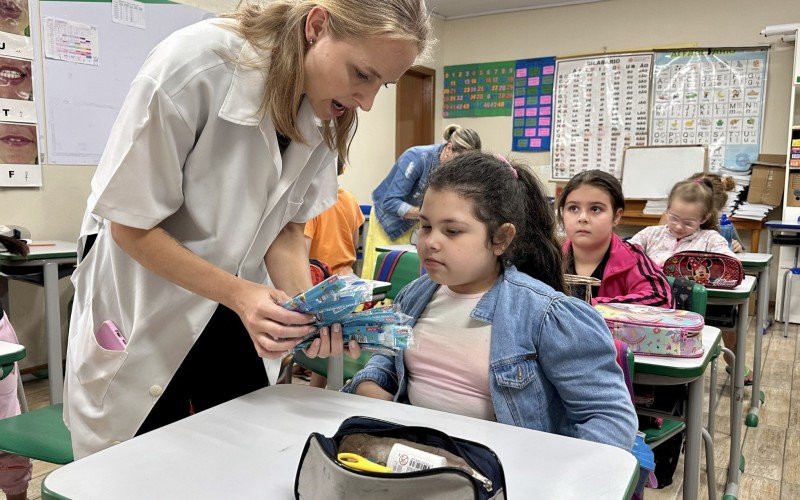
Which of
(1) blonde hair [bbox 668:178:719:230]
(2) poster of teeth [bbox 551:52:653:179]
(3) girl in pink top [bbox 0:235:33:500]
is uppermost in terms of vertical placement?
(2) poster of teeth [bbox 551:52:653:179]

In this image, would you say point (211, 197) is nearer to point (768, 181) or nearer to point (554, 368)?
point (554, 368)

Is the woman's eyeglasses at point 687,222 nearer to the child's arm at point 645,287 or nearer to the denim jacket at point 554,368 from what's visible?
the child's arm at point 645,287

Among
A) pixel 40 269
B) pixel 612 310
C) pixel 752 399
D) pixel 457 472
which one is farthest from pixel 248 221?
pixel 752 399

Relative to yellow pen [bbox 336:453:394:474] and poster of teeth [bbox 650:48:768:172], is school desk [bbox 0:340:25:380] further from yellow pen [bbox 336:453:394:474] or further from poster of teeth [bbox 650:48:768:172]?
poster of teeth [bbox 650:48:768:172]

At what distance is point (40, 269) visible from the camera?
114 inches

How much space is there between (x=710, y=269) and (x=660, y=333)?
1.20 meters

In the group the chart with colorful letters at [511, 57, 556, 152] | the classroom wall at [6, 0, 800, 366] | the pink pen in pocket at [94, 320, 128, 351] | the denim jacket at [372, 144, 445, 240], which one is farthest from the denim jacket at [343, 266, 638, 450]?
the chart with colorful letters at [511, 57, 556, 152]

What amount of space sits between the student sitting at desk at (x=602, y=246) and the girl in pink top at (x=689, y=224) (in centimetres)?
121

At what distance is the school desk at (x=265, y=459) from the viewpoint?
0.69m

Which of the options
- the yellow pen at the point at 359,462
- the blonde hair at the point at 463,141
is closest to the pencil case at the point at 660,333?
the yellow pen at the point at 359,462

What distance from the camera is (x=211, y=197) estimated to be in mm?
1089

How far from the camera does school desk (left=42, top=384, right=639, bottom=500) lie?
693mm

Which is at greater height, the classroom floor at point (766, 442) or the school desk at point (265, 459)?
the school desk at point (265, 459)

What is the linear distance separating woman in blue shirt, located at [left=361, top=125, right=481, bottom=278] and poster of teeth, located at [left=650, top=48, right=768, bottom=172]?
3215mm
